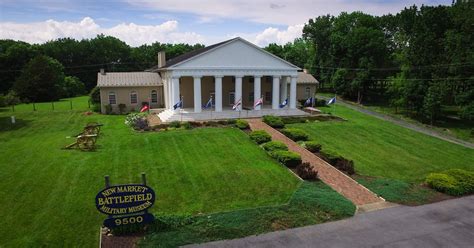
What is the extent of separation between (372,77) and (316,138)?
109 feet

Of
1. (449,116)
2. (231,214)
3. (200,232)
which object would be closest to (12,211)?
(200,232)

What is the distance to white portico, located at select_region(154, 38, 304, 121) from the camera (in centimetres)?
3653

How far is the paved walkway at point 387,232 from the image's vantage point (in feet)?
44.3

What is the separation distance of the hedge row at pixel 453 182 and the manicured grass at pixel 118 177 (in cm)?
839

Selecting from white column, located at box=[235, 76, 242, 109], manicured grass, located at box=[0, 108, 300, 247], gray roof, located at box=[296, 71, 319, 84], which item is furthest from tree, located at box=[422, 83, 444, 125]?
manicured grass, located at box=[0, 108, 300, 247]

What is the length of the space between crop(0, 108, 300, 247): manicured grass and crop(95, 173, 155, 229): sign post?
3.65 ft

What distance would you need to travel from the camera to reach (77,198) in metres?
16.9

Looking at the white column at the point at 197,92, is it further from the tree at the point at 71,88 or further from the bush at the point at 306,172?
the tree at the point at 71,88

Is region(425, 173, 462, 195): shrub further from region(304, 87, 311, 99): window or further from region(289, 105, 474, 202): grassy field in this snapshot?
region(304, 87, 311, 99): window

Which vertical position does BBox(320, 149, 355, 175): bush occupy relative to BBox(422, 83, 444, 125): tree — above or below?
below

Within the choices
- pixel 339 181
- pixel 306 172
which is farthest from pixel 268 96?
pixel 339 181

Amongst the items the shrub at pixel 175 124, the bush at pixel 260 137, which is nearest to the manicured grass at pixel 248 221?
A: the bush at pixel 260 137

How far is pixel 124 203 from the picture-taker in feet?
46.3

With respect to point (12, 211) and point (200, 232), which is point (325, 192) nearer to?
point (200, 232)
